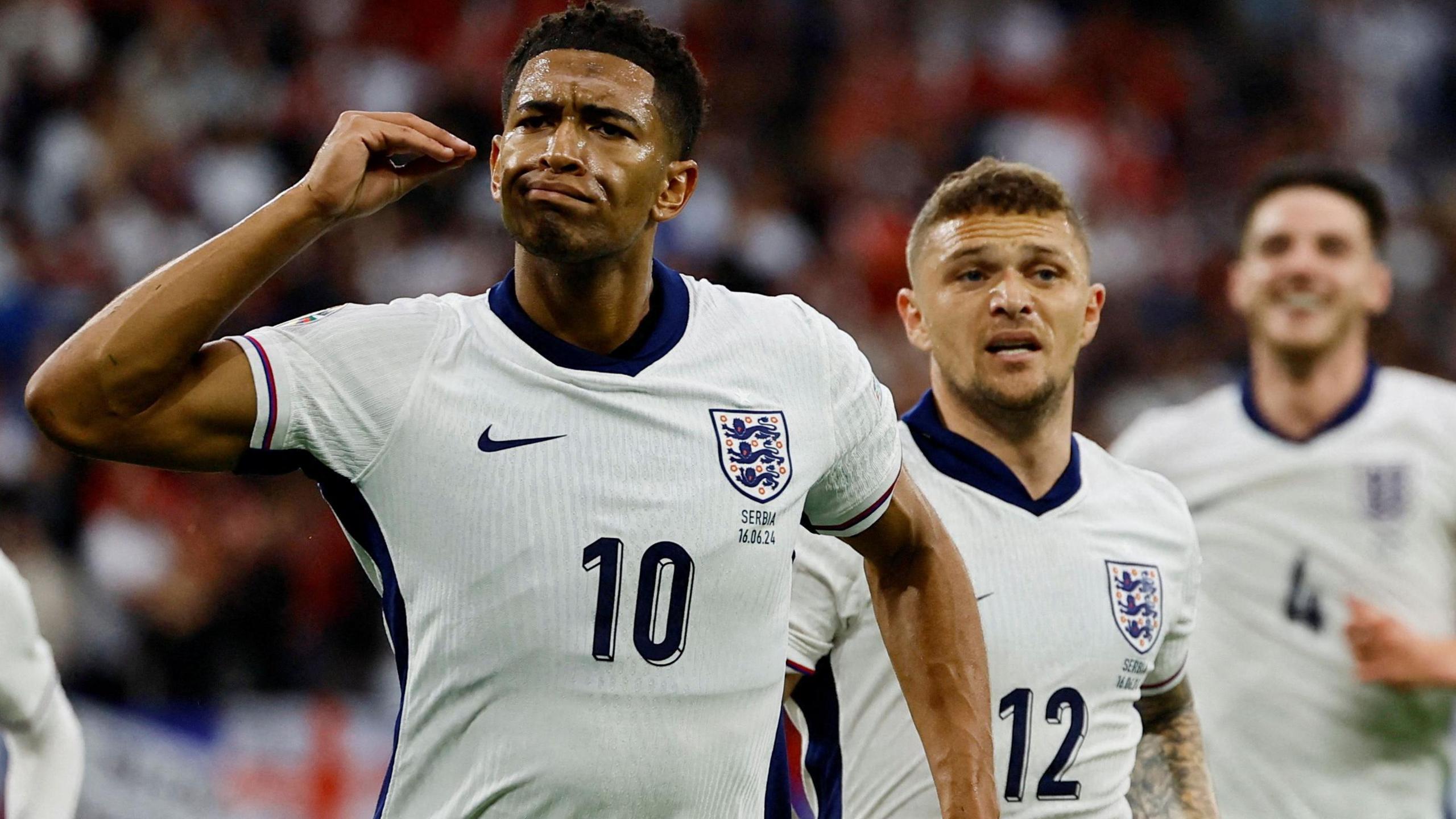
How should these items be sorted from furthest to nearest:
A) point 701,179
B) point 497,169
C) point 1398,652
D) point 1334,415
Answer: point 701,179 < point 1334,415 < point 1398,652 < point 497,169

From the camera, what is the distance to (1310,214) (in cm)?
565

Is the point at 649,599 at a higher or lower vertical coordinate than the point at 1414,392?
lower

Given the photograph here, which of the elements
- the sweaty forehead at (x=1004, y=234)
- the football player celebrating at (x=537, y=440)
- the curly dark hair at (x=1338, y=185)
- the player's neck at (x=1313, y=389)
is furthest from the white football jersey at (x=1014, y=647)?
the curly dark hair at (x=1338, y=185)

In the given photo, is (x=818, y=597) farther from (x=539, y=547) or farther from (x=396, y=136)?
(x=396, y=136)

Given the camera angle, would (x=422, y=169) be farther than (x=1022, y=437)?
No

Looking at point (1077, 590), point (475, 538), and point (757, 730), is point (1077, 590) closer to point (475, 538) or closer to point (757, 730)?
point (757, 730)

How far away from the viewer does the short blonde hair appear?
382cm

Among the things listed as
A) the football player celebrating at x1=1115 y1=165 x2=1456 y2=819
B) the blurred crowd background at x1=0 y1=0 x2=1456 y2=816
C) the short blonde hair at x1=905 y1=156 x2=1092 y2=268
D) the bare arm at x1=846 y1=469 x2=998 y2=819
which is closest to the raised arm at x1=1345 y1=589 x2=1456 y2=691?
the football player celebrating at x1=1115 y1=165 x2=1456 y2=819


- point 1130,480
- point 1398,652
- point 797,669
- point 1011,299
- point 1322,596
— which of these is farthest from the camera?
point 1322,596

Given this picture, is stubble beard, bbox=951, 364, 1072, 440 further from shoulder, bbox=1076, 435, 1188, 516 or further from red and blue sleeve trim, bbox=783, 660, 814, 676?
red and blue sleeve trim, bbox=783, 660, 814, 676

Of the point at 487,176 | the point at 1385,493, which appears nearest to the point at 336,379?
the point at 1385,493

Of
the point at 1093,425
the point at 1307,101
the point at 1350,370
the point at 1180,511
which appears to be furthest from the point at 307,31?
the point at 1180,511

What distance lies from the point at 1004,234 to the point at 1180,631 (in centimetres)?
90

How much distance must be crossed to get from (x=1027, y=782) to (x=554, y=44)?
63.0 inches
